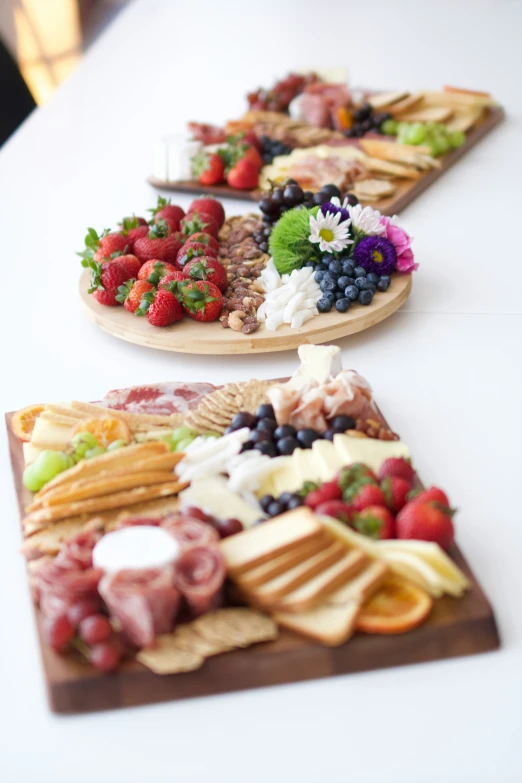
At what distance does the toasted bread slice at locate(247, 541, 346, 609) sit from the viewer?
1.39 meters

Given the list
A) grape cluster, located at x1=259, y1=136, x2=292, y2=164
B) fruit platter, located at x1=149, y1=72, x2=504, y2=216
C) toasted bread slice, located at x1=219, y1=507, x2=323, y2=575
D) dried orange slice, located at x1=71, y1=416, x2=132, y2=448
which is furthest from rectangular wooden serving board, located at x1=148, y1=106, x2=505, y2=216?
toasted bread slice, located at x1=219, y1=507, x2=323, y2=575

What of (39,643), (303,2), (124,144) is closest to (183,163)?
(124,144)

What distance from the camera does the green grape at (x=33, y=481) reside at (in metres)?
1.77

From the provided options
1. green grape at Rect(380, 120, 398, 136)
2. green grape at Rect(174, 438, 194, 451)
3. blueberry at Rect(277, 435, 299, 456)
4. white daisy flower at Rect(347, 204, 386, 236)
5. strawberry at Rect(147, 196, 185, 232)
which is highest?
green grape at Rect(380, 120, 398, 136)

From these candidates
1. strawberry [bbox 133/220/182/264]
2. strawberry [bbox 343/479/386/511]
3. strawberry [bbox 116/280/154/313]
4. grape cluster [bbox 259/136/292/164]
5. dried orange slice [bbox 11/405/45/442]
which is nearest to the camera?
strawberry [bbox 343/479/386/511]

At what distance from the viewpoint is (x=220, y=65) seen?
4660mm

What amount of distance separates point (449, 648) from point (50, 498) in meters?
0.72

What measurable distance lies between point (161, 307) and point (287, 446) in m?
0.68

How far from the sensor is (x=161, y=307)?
2.29m

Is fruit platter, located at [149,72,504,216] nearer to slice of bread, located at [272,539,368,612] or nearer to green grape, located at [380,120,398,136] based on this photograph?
green grape, located at [380,120,398,136]

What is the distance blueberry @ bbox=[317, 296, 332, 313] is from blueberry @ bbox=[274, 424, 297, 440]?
627 mm

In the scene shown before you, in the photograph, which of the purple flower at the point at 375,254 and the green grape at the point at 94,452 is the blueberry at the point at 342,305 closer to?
the purple flower at the point at 375,254

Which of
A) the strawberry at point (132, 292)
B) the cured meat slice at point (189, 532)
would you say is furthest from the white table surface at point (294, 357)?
the cured meat slice at point (189, 532)

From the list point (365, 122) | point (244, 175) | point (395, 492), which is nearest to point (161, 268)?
point (244, 175)
